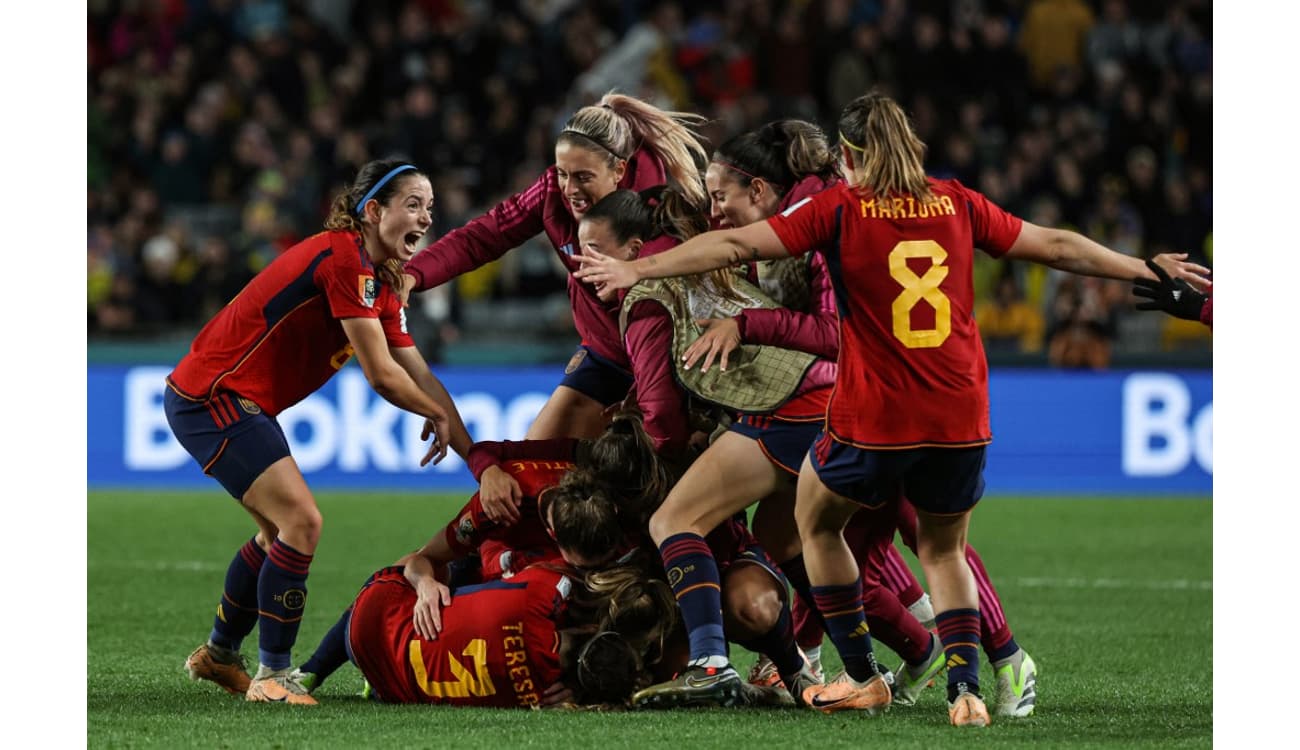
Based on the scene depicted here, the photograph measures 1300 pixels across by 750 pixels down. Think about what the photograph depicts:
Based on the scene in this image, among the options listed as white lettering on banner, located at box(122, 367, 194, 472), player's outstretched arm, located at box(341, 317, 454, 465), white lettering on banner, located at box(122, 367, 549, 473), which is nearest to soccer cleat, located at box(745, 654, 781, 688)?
player's outstretched arm, located at box(341, 317, 454, 465)

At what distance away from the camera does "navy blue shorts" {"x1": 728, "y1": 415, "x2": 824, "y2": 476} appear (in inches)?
209

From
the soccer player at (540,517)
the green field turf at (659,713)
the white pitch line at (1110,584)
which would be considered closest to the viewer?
the green field turf at (659,713)

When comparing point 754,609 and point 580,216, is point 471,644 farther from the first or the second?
point 580,216

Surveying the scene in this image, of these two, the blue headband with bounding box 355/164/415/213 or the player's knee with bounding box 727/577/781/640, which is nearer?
the player's knee with bounding box 727/577/781/640

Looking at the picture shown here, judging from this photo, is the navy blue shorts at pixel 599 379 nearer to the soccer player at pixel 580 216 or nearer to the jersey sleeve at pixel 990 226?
the soccer player at pixel 580 216

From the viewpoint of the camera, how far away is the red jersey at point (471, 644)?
5090 mm

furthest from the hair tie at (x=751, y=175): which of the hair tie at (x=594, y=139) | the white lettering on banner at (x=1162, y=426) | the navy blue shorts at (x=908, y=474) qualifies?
the white lettering on banner at (x=1162, y=426)

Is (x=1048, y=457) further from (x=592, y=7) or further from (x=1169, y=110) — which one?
(x=592, y=7)

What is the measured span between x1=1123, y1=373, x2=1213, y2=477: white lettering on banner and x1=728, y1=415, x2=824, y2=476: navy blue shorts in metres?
8.18

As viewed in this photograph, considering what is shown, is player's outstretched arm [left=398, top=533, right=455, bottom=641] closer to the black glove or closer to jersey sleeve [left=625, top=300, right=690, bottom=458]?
jersey sleeve [left=625, top=300, right=690, bottom=458]

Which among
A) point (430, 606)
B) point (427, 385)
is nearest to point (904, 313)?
point (430, 606)

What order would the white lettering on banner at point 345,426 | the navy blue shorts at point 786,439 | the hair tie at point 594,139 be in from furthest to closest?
the white lettering on banner at point 345,426 < the hair tie at point 594,139 < the navy blue shorts at point 786,439

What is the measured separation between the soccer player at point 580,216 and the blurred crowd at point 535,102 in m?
7.63
